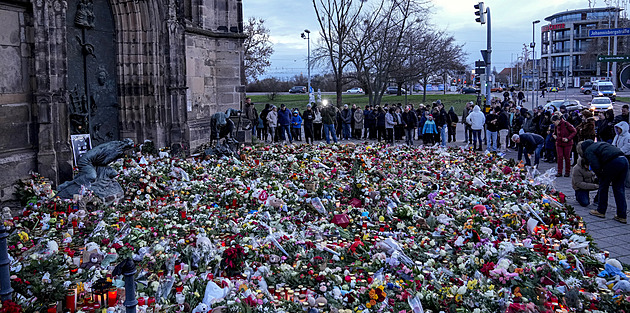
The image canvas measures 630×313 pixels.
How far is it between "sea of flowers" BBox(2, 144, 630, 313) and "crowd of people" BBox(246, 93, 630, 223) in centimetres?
94

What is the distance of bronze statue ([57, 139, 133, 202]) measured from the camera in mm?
8547

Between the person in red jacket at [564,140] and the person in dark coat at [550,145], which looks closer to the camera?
the person in red jacket at [564,140]

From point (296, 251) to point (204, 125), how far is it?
34.3ft

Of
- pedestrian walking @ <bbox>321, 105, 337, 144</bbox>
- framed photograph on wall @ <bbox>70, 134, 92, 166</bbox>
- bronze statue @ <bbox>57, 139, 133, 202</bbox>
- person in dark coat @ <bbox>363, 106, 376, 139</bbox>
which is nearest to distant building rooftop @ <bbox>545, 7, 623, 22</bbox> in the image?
person in dark coat @ <bbox>363, 106, 376, 139</bbox>

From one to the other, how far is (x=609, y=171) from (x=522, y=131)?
716cm

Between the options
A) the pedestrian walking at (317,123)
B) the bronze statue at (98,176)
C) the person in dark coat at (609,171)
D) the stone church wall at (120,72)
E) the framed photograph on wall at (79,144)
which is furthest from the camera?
the pedestrian walking at (317,123)

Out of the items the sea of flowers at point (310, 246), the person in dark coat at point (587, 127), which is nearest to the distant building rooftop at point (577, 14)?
the person in dark coat at point (587, 127)

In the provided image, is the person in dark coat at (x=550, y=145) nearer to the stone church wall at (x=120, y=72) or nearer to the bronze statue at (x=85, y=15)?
the stone church wall at (x=120, y=72)

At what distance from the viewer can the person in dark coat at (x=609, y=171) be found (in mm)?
9016

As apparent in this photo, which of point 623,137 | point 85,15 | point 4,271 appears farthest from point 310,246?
point 623,137

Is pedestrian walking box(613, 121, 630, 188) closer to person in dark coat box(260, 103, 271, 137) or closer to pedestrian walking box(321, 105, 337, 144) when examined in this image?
pedestrian walking box(321, 105, 337, 144)

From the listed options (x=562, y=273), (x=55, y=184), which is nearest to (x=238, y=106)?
(x=55, y=184)

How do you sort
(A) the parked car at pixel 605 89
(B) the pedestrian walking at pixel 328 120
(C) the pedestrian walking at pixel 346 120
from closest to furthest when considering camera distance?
1. (B) the pedestrian walking at pixel 328 120
2. (C) the pedestrian walking at pixel 346 120
3. (A) the parked car at pixel 605 89

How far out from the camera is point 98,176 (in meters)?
8.89
